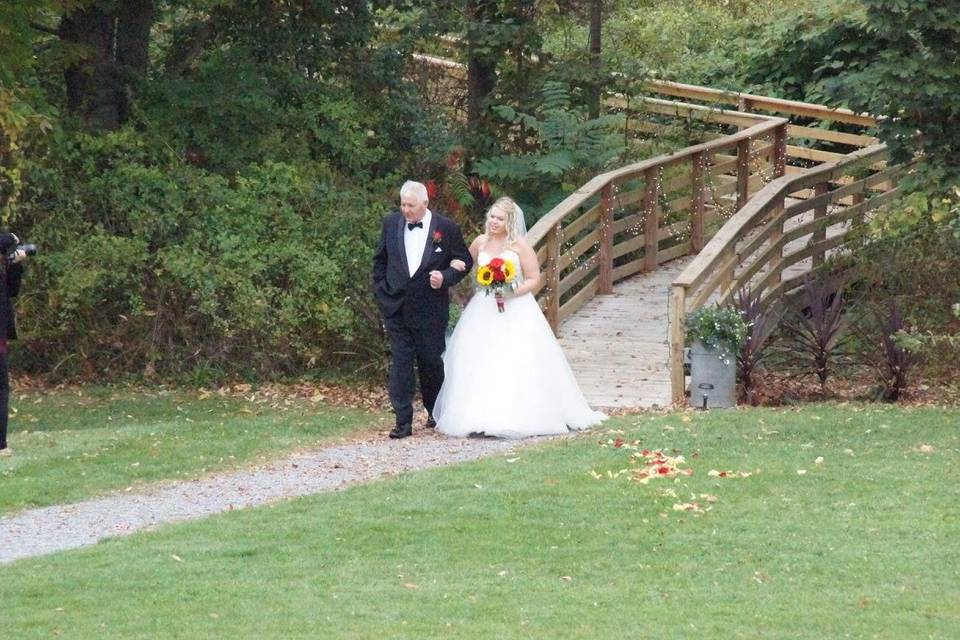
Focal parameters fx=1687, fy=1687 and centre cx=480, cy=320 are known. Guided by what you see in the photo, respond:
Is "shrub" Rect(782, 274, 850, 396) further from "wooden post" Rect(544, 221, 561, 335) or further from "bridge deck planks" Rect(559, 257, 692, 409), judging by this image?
"wooden post" Rect(544, 221, 561, 335)

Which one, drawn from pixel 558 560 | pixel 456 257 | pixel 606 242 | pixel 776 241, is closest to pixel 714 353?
pixel 456 257

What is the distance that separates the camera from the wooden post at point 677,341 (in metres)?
14.8

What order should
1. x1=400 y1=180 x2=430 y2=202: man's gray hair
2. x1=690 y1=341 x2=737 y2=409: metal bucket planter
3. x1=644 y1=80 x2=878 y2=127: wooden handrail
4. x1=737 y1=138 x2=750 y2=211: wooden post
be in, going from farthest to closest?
x1=644 y1=80 x2=878 y2=127: wooden handrail < x1=737 y1=138 x2=750 y2=211: wooden post < x1=690 y1=341 x2=737 y2=409: metal bucket planter < x1=400 y1=180 x2=430 y2=202: man's gray hair

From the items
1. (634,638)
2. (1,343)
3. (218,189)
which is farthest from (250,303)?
(634,638)

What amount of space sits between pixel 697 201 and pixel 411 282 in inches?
308

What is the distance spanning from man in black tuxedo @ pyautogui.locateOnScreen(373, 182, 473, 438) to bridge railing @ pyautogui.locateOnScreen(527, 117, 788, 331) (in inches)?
119

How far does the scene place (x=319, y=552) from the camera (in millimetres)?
9219

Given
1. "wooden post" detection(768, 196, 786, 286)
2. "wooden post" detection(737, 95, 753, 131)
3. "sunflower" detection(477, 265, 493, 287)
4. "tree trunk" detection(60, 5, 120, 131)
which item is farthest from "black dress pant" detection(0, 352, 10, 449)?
"wooden post" detection(737, 95, 753, 131)

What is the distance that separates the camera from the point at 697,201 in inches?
799

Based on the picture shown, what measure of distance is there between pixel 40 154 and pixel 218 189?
6.41 feet

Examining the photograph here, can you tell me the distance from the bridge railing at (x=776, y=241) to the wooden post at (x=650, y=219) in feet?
3.25

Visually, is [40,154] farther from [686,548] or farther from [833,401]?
[686,548]

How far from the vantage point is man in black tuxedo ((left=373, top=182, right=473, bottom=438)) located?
13.2m

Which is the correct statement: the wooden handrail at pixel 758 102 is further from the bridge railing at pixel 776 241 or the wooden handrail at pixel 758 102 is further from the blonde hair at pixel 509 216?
the blonde hair at pixel 509 216
